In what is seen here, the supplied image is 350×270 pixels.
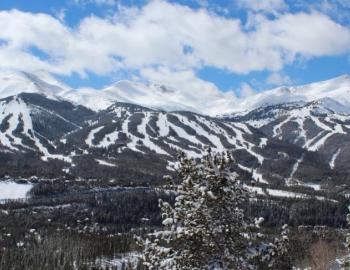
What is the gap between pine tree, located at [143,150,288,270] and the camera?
966 inches

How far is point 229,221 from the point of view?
81.8 ft

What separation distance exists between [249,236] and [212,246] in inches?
80.2

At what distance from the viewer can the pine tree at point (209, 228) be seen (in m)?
24.5

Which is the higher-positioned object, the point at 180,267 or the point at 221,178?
the point at 221,178

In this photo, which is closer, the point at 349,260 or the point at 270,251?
the point at 270,251

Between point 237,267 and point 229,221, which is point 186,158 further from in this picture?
point 237,267

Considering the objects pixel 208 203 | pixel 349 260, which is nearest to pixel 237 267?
pixel 208 203

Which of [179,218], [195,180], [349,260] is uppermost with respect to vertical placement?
[195,180]

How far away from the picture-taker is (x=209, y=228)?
2477cm

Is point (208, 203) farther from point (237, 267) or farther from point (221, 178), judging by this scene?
point (237, 267)

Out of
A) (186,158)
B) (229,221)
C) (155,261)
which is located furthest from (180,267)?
(186,158)

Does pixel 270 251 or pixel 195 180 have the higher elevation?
pixel 195 180

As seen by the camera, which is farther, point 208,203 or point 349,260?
point 349,260

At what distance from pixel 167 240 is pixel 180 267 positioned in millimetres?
1282
